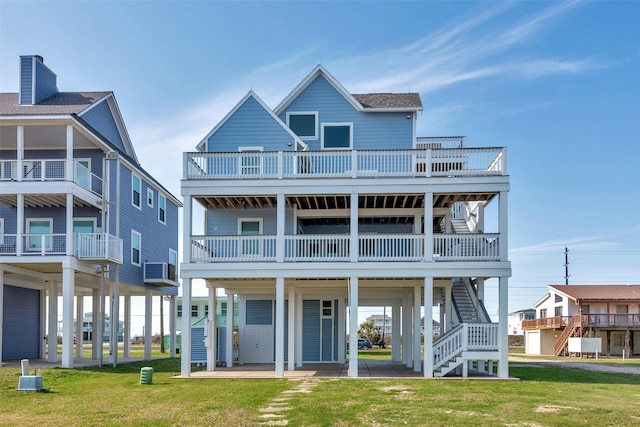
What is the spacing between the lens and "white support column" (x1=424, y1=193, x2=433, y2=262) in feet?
63.4

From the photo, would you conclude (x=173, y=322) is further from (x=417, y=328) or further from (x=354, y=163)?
(x=354, y=163)

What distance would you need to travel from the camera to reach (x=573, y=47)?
20.1 m

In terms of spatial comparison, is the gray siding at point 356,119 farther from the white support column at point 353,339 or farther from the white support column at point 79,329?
the white support column at point 79,329

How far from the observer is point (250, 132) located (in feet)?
79.4

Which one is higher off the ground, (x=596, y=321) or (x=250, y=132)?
(x=250, y=132)

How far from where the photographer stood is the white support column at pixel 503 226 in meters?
19.3

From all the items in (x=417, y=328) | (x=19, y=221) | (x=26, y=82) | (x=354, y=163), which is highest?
(x=26, y=82)

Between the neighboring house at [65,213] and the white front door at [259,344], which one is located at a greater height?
the neighboring house at [65,213]

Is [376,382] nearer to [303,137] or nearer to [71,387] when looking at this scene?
[71,387]

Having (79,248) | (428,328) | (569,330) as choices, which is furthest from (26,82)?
(569,330)

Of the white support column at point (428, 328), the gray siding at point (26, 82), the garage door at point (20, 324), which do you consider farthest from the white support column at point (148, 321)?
the white support column at point (428, 328)

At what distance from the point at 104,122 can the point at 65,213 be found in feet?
14.9

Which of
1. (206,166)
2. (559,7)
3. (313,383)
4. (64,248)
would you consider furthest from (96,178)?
(559,7)

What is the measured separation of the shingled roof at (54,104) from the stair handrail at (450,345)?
15595 millimetres
